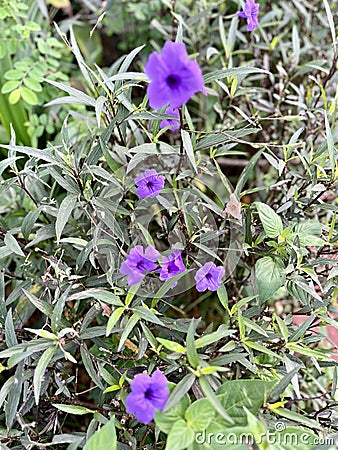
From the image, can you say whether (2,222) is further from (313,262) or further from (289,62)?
(289,62)

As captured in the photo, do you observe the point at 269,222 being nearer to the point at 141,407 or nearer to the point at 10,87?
the point at 141,407

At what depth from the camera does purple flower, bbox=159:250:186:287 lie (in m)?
0.86

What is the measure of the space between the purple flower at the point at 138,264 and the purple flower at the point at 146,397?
0.17 meters

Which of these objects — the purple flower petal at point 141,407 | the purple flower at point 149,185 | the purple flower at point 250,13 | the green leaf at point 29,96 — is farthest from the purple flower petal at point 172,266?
the green leaf at point 29,96

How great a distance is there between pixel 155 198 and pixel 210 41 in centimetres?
82

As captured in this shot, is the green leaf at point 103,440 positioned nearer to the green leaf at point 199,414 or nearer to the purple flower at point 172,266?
the green leaf at point 199,414

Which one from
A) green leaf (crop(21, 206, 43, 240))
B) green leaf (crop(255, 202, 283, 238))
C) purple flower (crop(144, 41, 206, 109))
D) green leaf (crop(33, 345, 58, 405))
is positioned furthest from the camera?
green leaf (crop(21, 206, 43, 240))

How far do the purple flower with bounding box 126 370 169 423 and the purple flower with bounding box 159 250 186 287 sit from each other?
195 millimetres

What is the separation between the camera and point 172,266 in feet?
2.85

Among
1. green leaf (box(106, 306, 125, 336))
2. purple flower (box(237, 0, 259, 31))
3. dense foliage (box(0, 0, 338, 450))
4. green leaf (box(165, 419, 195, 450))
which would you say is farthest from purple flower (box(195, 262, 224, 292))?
purple flower (box(237, 0, 259, 31))

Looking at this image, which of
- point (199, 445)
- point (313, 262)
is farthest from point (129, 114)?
point (199, 445)

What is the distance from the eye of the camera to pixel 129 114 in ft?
2.97

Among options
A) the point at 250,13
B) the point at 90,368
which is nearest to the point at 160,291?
the point at 90,368

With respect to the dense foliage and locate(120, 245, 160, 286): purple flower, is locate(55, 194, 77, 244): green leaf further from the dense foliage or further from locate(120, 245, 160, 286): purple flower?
locate(120, 245, 160, 286): purple flower
